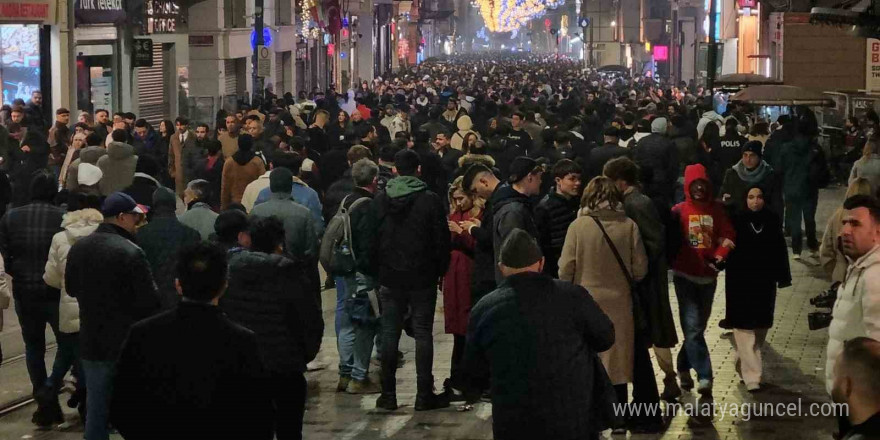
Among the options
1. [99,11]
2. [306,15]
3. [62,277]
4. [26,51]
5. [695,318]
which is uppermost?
[306,15]

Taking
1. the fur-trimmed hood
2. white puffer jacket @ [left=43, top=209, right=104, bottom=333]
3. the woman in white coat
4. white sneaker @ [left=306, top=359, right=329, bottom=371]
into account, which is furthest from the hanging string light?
white puffer jacket @ [left=43, top=209, right=104, bottom=333]

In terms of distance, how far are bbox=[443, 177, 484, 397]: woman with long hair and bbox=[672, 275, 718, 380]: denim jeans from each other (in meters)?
1.45

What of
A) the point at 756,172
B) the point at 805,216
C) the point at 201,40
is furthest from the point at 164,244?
the point at 201,40

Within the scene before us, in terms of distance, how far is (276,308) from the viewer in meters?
7.88

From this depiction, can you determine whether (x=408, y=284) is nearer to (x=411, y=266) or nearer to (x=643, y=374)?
(x=411, y=266)

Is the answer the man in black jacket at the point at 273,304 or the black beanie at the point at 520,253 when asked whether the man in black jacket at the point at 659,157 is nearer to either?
the man in black jacket at the point at 273,304

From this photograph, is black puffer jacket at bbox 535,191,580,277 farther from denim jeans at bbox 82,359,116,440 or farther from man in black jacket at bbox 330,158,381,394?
denim jeans at bbox 82,359,116,440

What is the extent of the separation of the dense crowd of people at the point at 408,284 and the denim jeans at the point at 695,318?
0.02m

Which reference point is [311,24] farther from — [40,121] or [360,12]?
[40,121]

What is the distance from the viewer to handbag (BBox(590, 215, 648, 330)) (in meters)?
9.09

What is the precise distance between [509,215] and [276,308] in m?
2.11

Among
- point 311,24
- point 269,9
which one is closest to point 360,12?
point 311,24

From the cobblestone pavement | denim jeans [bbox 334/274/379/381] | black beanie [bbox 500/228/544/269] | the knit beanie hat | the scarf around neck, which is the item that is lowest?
the cobblestone pavement

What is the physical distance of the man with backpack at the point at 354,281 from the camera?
422 inches
